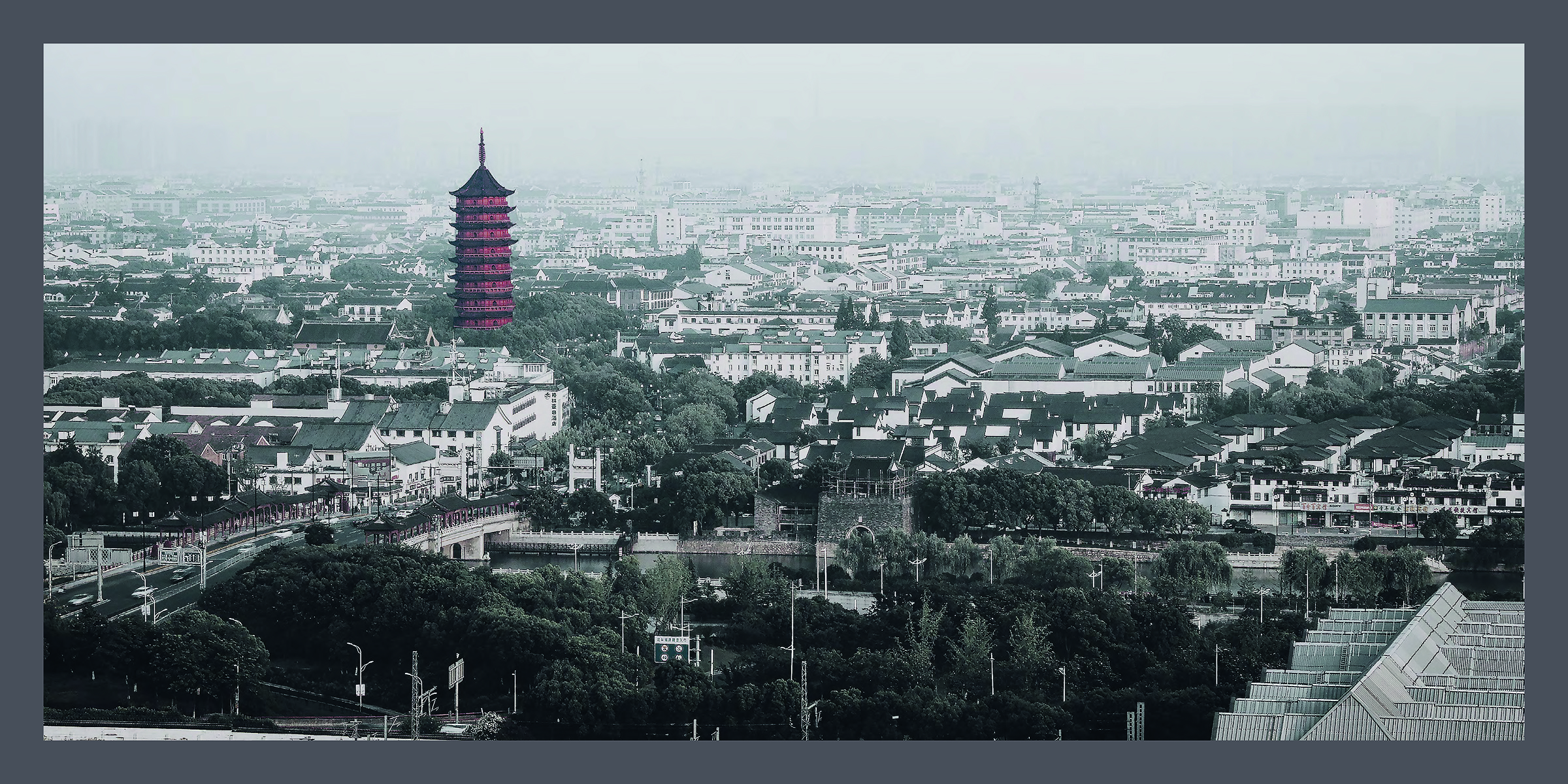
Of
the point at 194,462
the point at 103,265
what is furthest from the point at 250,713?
the point at 103,265

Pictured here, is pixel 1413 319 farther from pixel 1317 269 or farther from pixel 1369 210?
pixel 1369 210

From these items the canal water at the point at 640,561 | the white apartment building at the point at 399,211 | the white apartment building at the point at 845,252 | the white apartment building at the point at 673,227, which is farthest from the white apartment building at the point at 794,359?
the white apartment building at the point at 399,211

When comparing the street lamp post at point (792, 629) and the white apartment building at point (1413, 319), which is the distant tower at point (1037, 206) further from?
the street lamp post at point (792, 629)

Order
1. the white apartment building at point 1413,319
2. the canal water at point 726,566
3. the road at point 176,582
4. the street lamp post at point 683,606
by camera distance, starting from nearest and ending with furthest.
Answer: the street lamp post at point 683,606 < the road at point 176,582 < the canal water at point 726,566 < the white apartment building at point 1413,319

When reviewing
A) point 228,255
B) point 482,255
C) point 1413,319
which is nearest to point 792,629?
point 482,255

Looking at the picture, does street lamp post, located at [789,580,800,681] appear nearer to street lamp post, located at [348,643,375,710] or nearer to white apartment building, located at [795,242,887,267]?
street lamp post, located at [348,643,375,710]

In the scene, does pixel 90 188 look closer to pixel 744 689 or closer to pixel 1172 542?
pixel 1172 542

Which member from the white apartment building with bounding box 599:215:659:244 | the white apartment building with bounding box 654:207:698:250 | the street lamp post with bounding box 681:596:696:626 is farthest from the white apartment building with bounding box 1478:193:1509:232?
the street lamp post with bounding box 681:596:696:626
